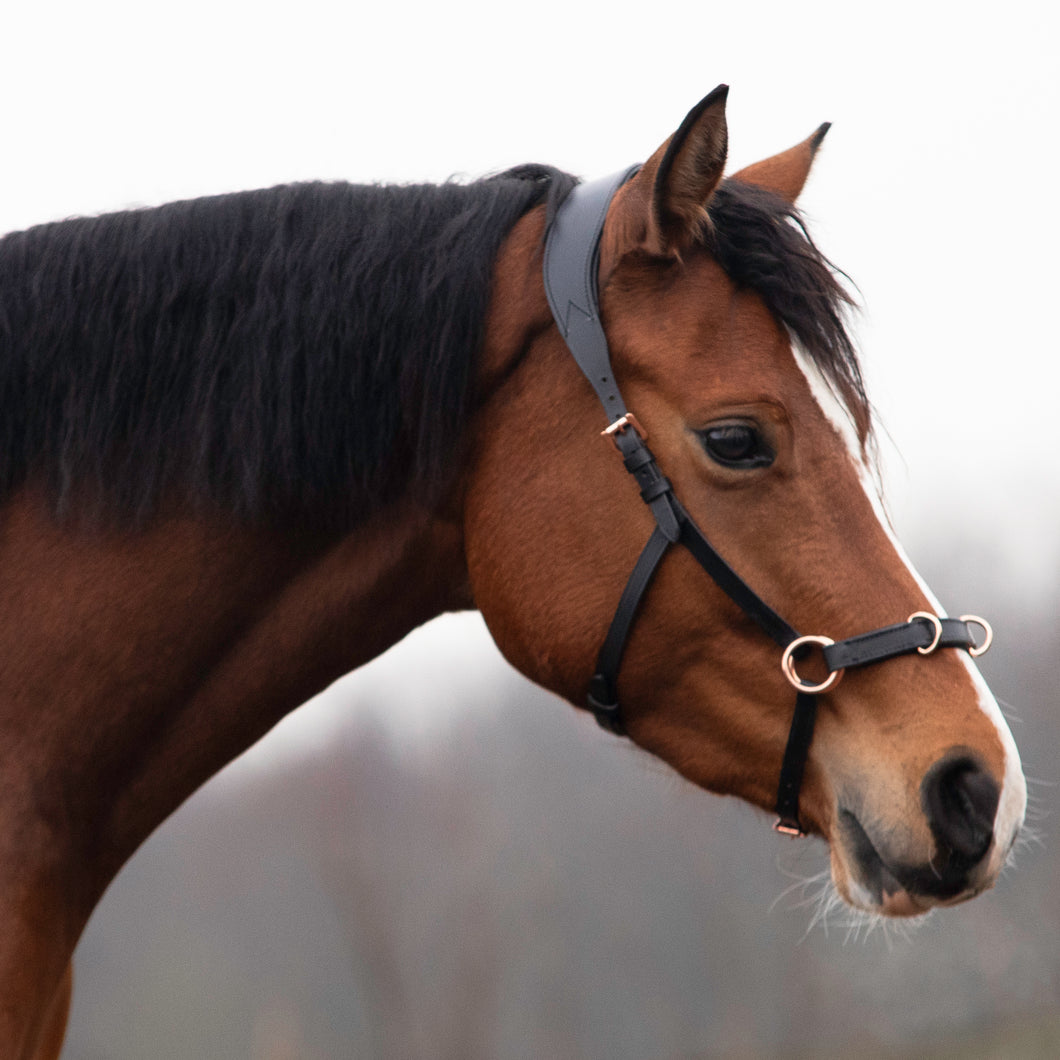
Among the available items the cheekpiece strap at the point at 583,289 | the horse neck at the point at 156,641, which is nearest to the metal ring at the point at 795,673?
the cheekpiece strap at the point at 583,289

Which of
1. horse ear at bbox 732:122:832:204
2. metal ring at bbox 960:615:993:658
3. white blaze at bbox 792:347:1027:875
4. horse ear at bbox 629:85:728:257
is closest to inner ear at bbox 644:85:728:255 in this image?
horse ear at bbox 629:85:728:257

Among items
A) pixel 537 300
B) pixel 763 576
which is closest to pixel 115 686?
pixel 537 300

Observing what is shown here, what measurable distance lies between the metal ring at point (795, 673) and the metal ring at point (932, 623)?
150mm

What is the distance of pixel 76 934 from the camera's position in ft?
6.10

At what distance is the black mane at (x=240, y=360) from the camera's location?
1857mm

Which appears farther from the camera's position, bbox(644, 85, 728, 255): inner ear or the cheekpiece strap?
the cheekpiece strap

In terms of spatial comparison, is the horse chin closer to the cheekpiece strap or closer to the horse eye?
the horse eye

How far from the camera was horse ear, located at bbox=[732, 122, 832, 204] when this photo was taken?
7.62ft

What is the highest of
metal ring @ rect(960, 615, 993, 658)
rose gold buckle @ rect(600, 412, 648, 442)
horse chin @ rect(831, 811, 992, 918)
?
rose gold buckle @ rect(600, 412, 648, 442)

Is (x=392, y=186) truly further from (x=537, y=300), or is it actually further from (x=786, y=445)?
(x=786, y=445)

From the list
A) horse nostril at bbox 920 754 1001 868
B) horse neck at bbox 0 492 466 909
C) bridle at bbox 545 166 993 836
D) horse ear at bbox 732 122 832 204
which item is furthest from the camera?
horse ear at bbox 732 122 832 204

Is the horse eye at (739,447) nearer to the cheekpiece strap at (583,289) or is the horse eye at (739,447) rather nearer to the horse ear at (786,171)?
the cheekpiece strap at (583,289)

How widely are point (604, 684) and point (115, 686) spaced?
3.27ft

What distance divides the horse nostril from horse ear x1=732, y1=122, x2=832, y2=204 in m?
1.43
